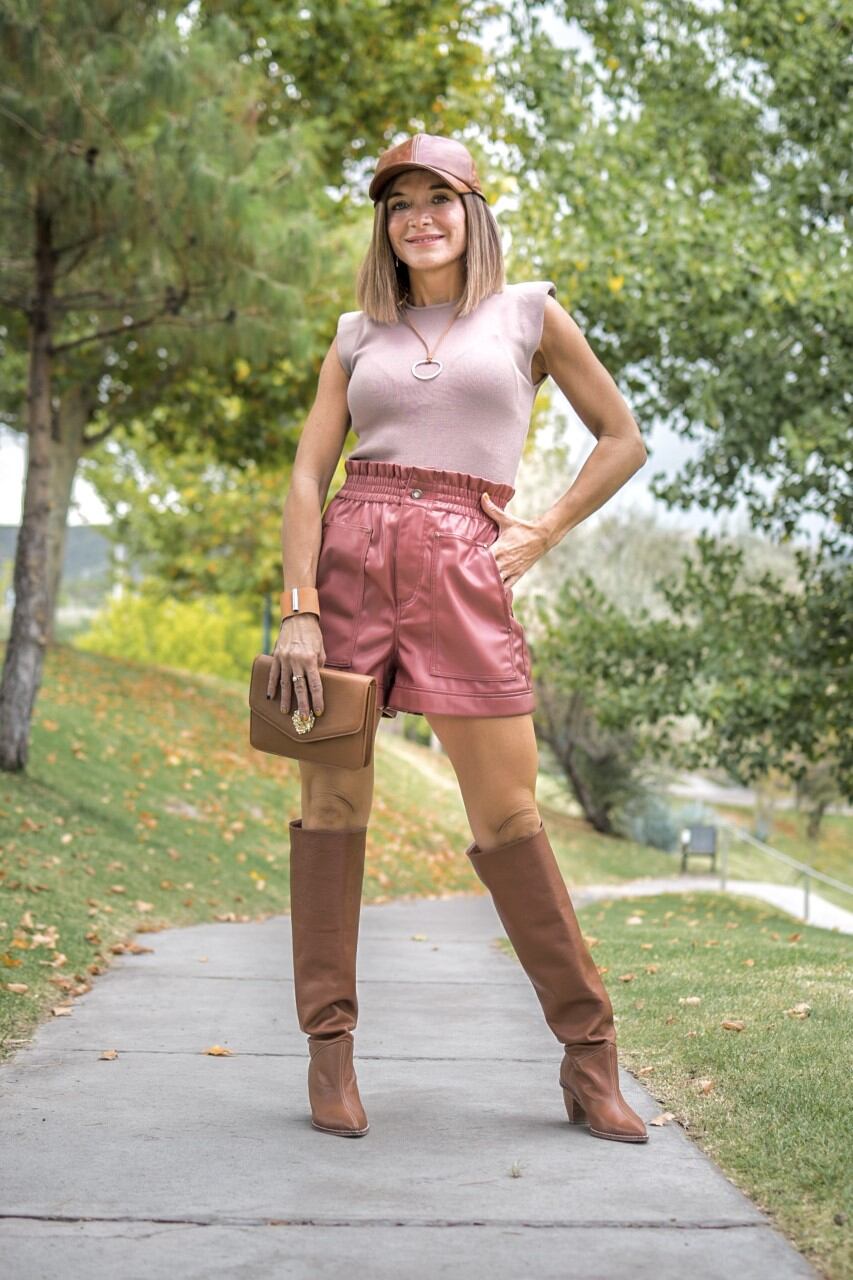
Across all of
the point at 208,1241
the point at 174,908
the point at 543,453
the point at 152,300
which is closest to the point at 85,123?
the point at 152,300

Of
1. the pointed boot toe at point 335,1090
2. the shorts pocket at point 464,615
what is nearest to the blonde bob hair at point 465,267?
the shorts pocket at point 464,615

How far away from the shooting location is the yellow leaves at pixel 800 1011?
4363mm

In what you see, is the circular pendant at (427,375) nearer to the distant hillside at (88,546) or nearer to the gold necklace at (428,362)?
the gold necklace at (428,362)

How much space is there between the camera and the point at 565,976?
10.3 feet

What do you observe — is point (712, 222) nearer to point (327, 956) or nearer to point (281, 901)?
point (281, 901)

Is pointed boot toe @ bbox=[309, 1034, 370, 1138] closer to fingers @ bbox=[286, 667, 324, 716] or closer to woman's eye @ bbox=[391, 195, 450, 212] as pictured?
fingers @ bbox=[286, 667, 324, 716]

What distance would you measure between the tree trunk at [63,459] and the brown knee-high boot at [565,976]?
14.6m

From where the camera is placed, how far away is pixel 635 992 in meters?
5.14

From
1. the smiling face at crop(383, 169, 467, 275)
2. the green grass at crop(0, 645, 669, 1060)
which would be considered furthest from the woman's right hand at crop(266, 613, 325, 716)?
the green grass at crop(0, 645, 669, 1060)

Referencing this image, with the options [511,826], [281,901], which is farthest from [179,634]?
[511,826]

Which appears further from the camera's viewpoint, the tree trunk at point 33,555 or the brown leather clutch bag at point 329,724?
the tree trunk at point 33,555

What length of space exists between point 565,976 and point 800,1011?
160 centimetres

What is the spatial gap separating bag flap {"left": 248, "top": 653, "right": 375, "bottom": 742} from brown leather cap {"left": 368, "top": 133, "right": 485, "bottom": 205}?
1.14 meters

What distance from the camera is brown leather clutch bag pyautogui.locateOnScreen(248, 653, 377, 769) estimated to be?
3.09 meters
